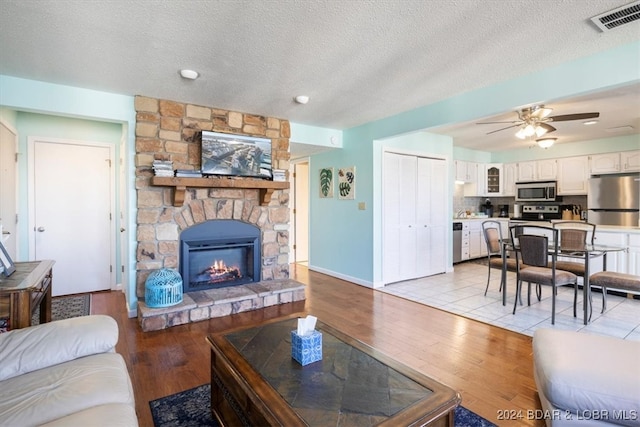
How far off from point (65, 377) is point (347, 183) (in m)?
4.15

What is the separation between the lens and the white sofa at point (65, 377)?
3.97 feet

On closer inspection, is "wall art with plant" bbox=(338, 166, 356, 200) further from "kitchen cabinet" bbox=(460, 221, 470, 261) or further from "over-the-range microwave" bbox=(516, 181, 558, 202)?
"over-the-range microwave" bbox=(516, 181, 558, 202)

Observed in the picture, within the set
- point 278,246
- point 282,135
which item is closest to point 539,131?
point 282,135

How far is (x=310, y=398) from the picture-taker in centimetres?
129

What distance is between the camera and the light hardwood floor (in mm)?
2109

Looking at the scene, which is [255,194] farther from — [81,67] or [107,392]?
[107,392]

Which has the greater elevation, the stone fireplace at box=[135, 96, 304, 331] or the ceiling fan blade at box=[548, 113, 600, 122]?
the ceiling fan blade at box=[548, 113, 600, 122]

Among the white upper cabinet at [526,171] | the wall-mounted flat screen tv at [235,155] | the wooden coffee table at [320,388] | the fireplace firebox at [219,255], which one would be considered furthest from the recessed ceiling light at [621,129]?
the wooden coffee table at [320,388]

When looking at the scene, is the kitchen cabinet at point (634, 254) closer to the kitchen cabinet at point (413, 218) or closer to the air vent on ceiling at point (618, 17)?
Answer: the kitchen cabinet at point (413, 218)

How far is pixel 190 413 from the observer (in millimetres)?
1904

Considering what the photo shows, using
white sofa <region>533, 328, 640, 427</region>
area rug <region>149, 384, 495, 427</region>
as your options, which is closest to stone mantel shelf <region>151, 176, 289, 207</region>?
area rug <region>149, 384, 495, 427</region>

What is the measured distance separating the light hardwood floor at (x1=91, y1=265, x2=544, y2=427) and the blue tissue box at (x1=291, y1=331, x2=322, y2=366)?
1.01 m

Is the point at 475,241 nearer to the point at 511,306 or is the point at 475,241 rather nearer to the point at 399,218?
the point at 399,218

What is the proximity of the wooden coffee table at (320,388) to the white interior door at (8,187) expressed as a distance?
3.12m
